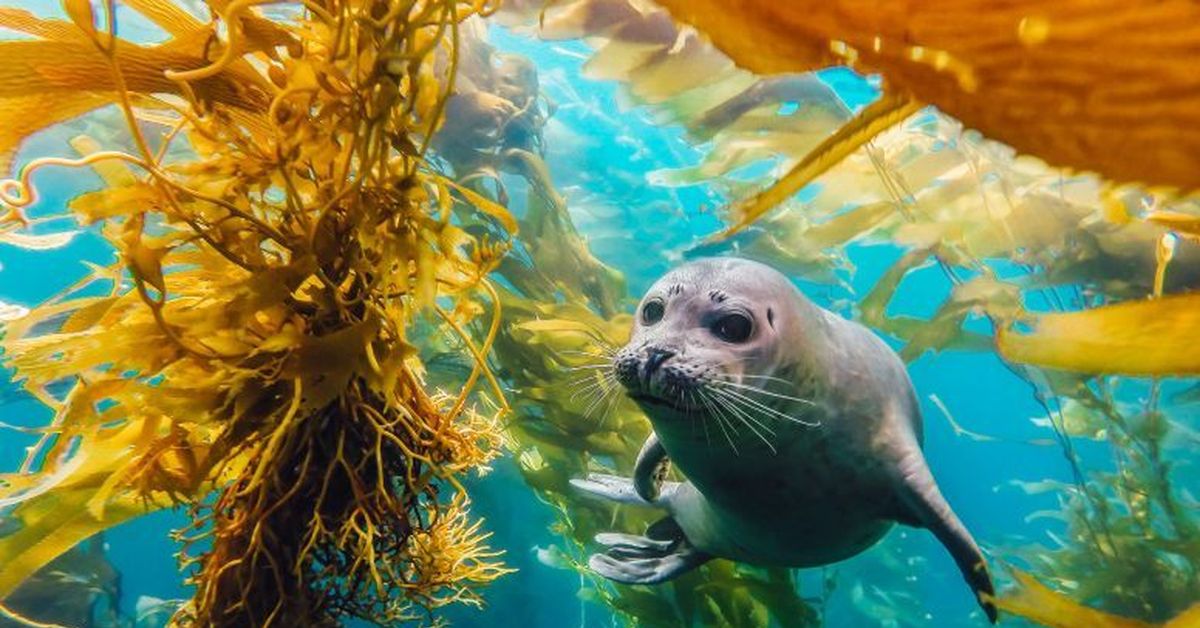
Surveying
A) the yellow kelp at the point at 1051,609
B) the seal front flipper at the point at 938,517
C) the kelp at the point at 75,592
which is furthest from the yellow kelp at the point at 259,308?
the kelp at the point at 75,592

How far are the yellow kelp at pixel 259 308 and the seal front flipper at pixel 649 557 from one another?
2.02 m

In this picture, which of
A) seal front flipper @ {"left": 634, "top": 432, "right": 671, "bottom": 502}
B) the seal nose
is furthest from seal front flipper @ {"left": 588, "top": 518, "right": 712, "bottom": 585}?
the seal nose

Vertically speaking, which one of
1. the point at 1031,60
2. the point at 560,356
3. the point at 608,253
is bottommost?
the point at 1031,60

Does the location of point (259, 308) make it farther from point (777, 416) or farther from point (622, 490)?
point (622, 490)

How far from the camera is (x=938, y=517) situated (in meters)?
2.49

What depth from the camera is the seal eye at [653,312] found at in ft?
7.99

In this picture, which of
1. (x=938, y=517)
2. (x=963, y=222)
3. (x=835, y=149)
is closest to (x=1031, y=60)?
(x=835, y=149)

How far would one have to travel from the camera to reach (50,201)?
400 inches

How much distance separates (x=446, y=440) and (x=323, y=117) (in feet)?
2.28

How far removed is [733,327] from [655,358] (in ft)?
1.26

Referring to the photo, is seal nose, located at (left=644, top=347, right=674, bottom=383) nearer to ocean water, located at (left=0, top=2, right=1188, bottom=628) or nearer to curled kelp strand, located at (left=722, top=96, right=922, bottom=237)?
curled kelp strand, located at (left=722, top=96, right=922, bottom=237)

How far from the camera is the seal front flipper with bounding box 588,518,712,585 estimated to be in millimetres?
3332

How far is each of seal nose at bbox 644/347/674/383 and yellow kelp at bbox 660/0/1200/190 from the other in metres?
1.51

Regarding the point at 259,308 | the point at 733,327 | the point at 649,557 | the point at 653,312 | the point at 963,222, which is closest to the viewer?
the point at 259,308
